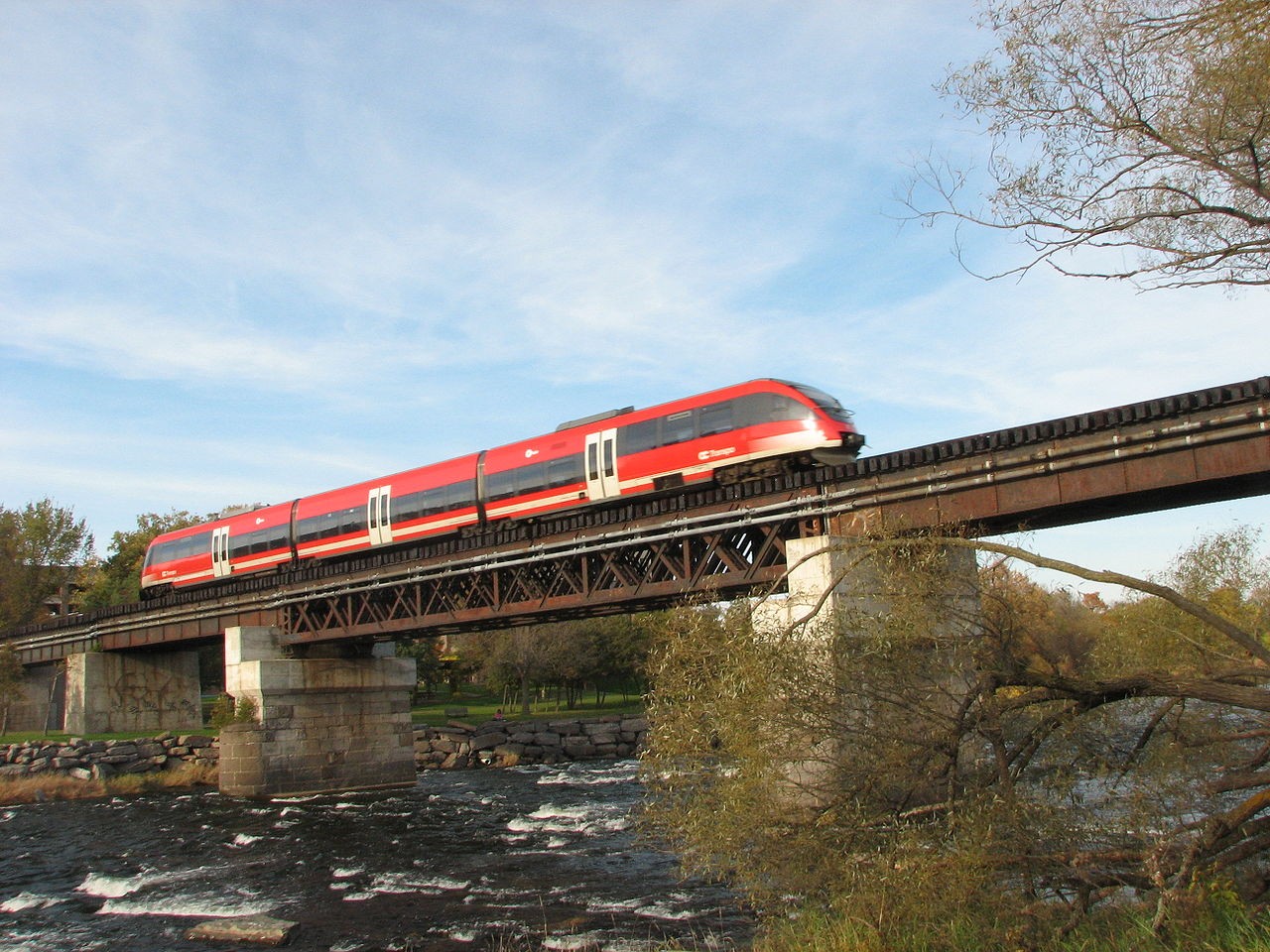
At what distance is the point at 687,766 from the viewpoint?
1051 cm

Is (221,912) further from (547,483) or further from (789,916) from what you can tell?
(547,483)

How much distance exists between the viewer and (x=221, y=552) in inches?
1497

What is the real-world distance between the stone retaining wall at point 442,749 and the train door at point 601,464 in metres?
11.4

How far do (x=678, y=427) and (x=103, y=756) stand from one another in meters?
25.6

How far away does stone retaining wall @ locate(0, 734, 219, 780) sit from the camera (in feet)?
114

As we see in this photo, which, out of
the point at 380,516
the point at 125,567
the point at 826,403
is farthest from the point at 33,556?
the point at 826,403

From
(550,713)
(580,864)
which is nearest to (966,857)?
(580,864)

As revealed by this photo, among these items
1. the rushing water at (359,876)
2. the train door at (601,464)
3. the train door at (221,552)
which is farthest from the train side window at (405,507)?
the train door at (221,552)

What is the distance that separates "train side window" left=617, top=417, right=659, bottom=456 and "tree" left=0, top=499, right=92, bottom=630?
4937 centimetres

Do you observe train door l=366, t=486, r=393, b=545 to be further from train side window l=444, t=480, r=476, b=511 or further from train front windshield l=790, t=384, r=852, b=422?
train front windshield l=790, t=384, r=852, b=422

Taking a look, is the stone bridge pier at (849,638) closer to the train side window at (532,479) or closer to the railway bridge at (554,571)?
the railway bridge at (554,571)

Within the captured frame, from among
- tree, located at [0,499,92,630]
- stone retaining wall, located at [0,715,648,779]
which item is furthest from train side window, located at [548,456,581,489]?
tree, located at [0,499,92,630]

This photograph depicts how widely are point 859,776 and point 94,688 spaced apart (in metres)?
40.6

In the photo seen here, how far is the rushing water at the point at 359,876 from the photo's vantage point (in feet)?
47.9
